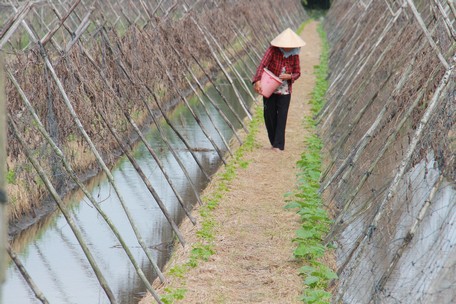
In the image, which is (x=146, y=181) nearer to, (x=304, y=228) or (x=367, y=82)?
(x=304, y=228)

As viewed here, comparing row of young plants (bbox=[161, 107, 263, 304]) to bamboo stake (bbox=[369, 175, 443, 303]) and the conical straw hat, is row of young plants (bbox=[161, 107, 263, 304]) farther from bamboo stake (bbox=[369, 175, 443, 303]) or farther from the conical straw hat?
bamboo stake (bbox=[369, 175, 443, 303])

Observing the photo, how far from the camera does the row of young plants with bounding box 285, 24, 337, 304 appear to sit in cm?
648

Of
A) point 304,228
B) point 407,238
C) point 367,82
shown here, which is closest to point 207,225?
point 304,228

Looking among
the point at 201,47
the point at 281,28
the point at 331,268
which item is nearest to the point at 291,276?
the point at 331,268

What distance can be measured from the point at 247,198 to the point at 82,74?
222 cm

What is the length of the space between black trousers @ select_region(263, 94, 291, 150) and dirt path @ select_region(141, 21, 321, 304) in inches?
7.6

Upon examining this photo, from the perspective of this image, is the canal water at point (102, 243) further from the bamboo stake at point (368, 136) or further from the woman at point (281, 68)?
the bamboo stake at point (368, 136)

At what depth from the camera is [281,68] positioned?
1164 centimetres

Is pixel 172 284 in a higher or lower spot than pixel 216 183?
higher

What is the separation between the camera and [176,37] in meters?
13.6

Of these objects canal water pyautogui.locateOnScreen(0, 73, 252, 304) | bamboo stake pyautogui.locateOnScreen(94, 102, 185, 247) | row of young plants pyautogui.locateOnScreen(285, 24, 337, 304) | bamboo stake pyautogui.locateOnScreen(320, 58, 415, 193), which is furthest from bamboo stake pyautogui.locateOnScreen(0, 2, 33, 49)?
bamboo stake pyautogui.locateOnScreen(320, 58, 415, 193)

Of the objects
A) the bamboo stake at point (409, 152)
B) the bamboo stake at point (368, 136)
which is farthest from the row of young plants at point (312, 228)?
the bamboo stake at point (409, 152)

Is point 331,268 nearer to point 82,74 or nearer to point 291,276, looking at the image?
point 291,276

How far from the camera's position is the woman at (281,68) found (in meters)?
11.5
